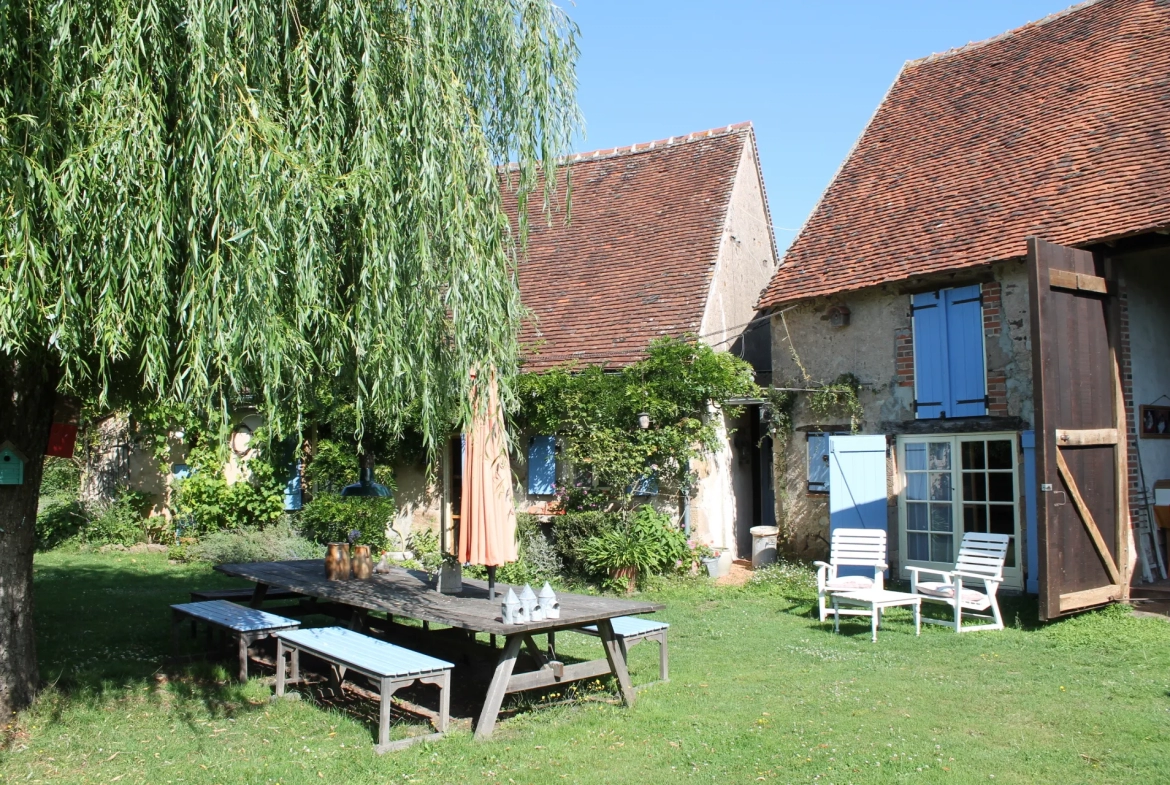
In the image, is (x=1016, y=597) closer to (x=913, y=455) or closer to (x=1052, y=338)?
(x=913, y=455)

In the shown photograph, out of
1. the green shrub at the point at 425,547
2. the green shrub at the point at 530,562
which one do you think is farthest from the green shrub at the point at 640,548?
the green shrub at the point at 425,547

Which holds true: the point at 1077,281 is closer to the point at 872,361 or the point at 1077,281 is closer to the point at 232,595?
the point at 872,361

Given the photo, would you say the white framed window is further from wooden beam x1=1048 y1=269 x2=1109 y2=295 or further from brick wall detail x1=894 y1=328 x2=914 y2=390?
wooden beam x1=1048 y1=269 x2=1109 y2=295

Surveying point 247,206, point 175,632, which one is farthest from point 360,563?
point 247,206

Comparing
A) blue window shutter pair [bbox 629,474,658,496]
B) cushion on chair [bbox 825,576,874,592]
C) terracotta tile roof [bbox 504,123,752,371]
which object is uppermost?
terracotta tile roof [bbox 504,123,752,371]

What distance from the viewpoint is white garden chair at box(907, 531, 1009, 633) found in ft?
27.6

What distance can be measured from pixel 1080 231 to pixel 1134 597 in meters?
3.57

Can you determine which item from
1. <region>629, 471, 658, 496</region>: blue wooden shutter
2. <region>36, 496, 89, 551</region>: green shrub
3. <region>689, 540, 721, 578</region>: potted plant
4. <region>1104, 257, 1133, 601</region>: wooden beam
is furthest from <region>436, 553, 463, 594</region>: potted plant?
<region>36, 496, 89, 551</region>: green shrub

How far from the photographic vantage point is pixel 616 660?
20.2 feet

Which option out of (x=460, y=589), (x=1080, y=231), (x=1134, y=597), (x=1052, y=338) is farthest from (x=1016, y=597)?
(x=460, y=589)

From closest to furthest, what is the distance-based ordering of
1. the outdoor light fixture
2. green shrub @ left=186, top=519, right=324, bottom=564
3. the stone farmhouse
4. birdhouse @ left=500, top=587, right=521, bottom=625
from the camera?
1. birdhouse @ left=500, top=587, right=521, bottom=625
2. the stone farmhouse
3. the outdoor light fixture
4. green shrub @ left=186, top=519, right=324, bottom=564

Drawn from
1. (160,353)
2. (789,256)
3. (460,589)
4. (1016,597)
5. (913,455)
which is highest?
(789,256)

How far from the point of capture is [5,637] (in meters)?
5.73

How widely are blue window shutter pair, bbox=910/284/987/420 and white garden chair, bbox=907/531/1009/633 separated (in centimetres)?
182
